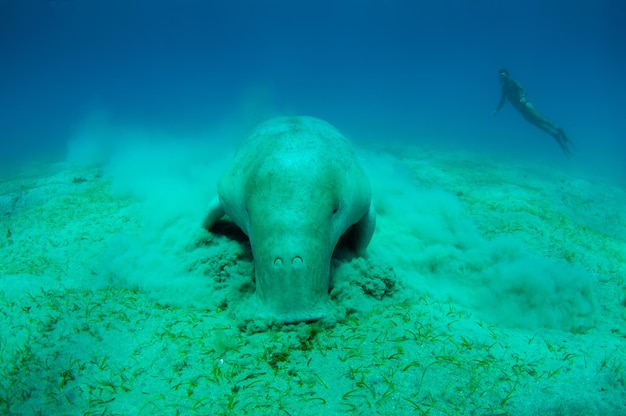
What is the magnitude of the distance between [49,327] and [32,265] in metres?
2.26

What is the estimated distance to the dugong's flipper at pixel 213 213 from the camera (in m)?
4.86

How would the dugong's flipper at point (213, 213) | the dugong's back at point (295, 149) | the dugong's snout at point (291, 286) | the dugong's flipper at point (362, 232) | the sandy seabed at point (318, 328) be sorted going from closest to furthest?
the sandy seabed at point (318, 328)
the dugong's snout at point (291, 286)
the dugong's back at point (295, 149)
the dugong's flipper at point (362, 232)
the dugong's flipper at point (213, 213)

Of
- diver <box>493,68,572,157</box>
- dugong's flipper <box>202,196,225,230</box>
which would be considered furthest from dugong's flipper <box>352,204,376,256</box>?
diver <box>493,68,572,157</box>

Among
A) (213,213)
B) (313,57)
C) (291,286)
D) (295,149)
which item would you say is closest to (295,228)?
(291,286)

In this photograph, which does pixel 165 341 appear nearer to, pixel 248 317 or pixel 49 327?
pixel 248 317

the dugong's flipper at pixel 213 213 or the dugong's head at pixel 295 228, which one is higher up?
the dugong's head at pixel 295 228

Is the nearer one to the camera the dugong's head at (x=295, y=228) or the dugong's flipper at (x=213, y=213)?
the dugong's head at (x=295, y=228)

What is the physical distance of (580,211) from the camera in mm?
9617

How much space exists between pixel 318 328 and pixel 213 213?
103 inches

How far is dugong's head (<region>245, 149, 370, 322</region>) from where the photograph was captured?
2.96 m

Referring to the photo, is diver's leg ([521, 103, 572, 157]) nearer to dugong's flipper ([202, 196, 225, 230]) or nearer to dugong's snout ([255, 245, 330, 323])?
dugong's flipper ([202, 196, 225, 230])

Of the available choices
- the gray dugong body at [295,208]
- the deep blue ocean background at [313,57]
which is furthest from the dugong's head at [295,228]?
the deep blue ocean background at [313,57]

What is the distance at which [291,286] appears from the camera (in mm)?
2928

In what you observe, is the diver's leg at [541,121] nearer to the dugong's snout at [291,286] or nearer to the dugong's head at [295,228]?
the dugong's head at [295,228]
